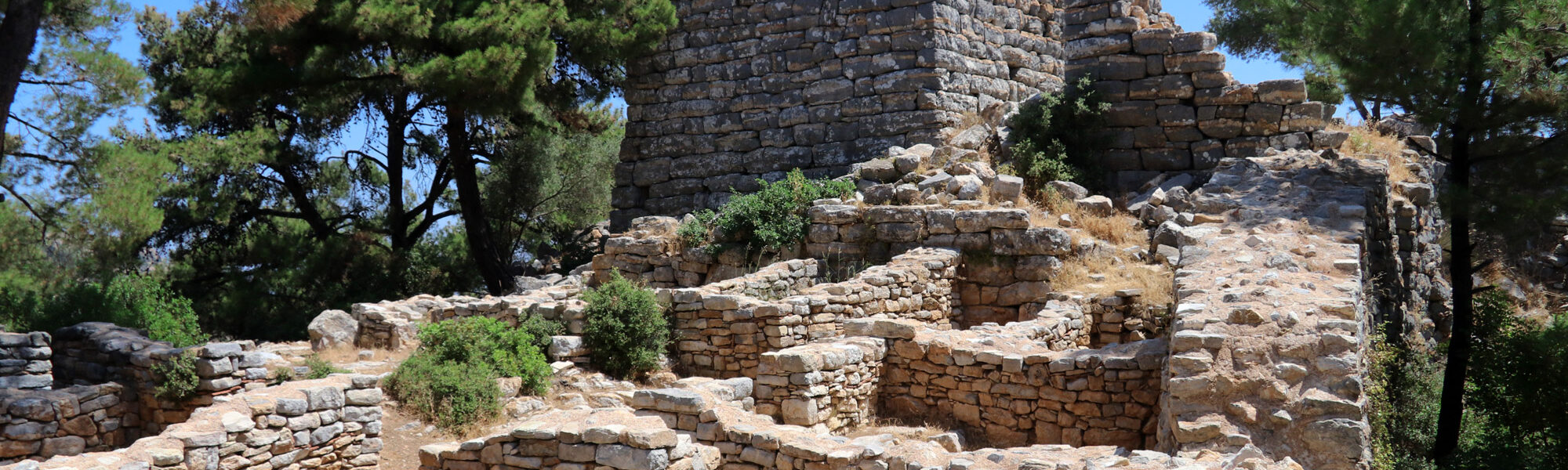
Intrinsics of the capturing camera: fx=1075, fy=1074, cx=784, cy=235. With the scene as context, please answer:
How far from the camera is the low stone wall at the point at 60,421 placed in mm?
8227

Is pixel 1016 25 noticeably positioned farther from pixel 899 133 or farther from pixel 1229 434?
pixel 1229 434

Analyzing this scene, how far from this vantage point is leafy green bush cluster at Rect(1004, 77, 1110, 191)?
1301 centimetres

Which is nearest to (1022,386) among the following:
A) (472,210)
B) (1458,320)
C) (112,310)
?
(1458,320)

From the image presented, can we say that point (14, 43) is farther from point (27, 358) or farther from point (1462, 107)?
point (1462, 107)

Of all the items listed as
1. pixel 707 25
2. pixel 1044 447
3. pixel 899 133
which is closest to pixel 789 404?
pixel 1044 447

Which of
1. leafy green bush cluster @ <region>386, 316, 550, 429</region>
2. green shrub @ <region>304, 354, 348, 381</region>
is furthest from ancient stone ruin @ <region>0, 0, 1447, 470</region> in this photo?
green shrub @ <region>304, 354, 348, 381</region>

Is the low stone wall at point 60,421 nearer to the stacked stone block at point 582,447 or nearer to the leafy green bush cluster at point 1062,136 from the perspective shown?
the stacked stone block at point 582,447

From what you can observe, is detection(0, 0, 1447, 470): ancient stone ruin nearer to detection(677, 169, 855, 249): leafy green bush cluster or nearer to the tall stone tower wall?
the tall stone tower wall

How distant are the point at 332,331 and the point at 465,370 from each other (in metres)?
3.34

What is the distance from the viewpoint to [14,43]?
1076cm

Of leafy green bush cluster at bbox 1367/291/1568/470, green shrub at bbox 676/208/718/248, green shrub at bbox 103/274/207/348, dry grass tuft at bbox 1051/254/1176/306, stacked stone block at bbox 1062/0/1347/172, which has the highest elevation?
stacked stone block at bbox 1062/0/1347/172

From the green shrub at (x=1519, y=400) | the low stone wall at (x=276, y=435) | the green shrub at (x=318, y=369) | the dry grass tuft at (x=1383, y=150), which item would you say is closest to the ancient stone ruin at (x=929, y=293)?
the low stone wall at (x=276, y=435)

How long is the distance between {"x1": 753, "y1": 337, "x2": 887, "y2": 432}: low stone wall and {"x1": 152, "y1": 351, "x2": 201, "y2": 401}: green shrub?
15.6ft

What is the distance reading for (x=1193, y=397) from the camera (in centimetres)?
664
